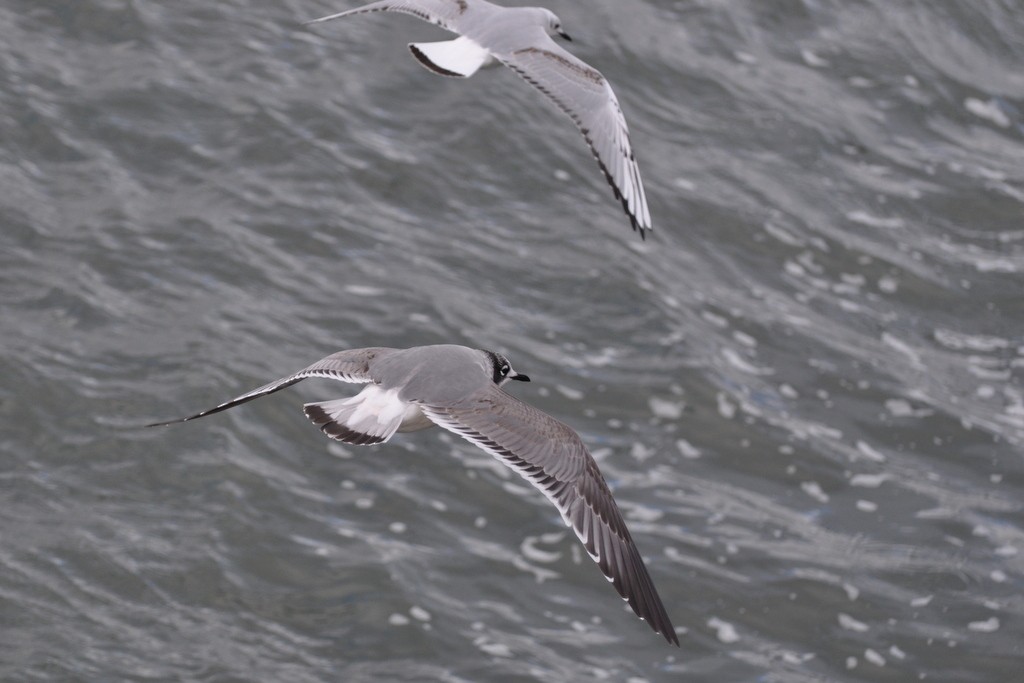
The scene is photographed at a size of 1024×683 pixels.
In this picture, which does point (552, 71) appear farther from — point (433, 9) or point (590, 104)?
point (433, 9)

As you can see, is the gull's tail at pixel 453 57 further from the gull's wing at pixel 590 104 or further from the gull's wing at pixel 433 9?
the gull's wing at pixel 433 9

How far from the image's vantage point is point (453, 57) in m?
6.89

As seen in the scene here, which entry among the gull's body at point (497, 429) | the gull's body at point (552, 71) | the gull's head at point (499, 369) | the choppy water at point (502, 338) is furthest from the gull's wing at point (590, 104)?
the choppy water at point (502, 338)

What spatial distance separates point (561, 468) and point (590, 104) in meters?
2.12

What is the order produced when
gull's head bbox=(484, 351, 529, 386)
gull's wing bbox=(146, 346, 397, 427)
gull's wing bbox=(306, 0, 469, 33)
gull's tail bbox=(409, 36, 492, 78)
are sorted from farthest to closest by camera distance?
gull's wing bbox=(306, 0, 469, 33) → gull's tail bbox=(409, 36, 492, 78) → gull's head bbox=(484, 351, 529, 386) → gull's wing bbox=(146, 346, 397, 427)

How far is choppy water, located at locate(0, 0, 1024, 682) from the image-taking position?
7699 millimetres

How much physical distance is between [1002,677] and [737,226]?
3.99 metres

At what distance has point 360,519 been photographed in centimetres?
809

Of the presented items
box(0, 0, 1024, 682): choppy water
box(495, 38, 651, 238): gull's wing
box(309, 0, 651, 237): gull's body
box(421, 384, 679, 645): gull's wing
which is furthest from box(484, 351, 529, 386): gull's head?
box(0, 0, 1024, 682): choppy water

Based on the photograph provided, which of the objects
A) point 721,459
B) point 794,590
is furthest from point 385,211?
point 794,590

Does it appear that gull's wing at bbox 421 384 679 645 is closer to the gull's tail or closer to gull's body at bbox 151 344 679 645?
gull's body at bbox 151 344 679 645

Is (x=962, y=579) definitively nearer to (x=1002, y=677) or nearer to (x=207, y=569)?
(x=1002, y=677)

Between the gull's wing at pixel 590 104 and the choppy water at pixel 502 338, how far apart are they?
7.23ft

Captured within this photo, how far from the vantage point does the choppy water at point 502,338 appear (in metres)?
7.70
